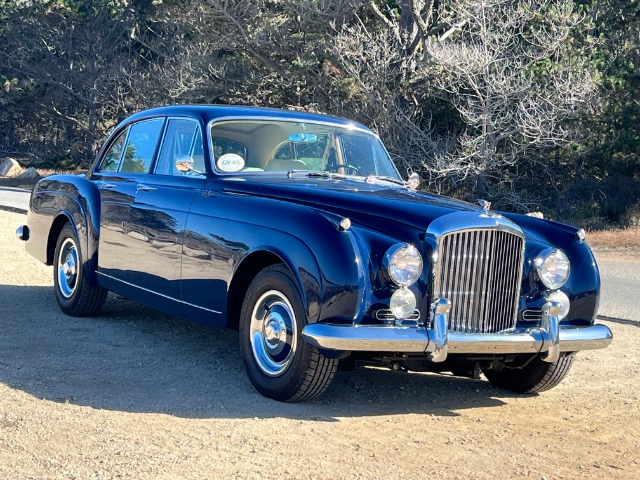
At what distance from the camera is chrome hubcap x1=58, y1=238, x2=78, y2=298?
8336mm

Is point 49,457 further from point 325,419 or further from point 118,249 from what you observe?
point 118,249

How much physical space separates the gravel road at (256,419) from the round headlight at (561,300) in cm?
63

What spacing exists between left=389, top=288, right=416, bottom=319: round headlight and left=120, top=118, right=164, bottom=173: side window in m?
2.91

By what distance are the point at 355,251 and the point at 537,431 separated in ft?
4.93

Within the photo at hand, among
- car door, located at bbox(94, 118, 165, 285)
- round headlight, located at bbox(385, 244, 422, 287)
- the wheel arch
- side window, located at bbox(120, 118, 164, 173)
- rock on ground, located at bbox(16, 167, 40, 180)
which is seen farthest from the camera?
rock on ground, located at bbox(16, 167, 40, 180)

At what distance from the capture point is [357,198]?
5.84 meters

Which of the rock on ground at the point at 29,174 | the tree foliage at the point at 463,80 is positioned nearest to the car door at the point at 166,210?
the tree foliage at the point at 463,80

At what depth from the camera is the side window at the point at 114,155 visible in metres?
8.18

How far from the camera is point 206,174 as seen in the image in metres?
6.64

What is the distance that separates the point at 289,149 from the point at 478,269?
1.94 metres

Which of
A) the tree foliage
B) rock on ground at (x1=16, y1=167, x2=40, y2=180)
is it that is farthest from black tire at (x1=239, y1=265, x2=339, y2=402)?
rock on ground at (x1=16, y1=167, x2=40, y2=180)

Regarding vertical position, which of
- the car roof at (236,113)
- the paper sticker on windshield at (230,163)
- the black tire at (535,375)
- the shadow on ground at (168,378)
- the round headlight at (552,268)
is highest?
the car roof at (236,113)

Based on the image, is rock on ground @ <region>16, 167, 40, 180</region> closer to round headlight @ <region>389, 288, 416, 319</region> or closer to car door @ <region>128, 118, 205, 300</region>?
car door @ <region>128, 118, 205, 300</region>

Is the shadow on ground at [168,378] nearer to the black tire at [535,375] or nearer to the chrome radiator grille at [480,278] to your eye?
the black tire at [535,375]
